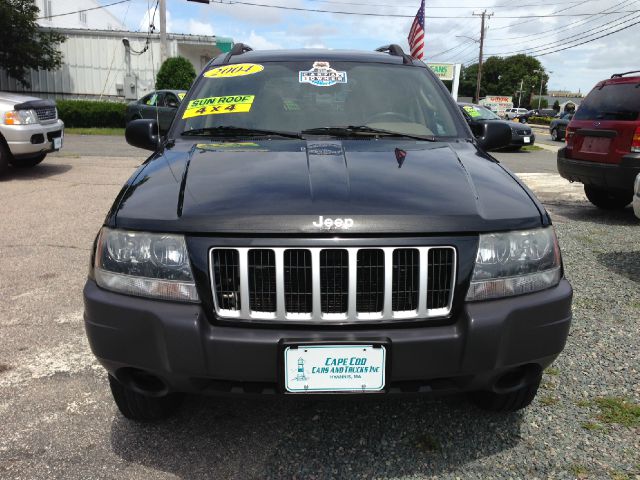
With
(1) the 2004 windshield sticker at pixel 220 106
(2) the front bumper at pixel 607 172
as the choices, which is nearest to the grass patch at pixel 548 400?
(1) the 2004 windshield sticker at pixel 220 106

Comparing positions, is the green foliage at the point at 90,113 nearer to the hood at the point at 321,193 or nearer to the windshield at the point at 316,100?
the windshield at the point at 316,100

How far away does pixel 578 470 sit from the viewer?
218cm

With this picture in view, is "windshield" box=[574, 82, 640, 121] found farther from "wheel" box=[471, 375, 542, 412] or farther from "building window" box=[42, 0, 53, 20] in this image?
"building window" box=[42, 0, 53, 20]

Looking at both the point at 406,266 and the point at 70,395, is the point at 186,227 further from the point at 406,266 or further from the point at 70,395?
the point at 70,395

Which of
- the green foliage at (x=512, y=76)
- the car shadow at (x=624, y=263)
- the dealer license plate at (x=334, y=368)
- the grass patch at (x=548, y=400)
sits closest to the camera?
the dealer license plate at (x=334, y=368)

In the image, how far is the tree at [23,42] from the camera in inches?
920

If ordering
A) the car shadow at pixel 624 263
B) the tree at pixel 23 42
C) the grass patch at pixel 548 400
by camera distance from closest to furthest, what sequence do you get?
the grass patch at pixel 548 400 → the car shadow at pixel 624 263 → the tree at pixel 23 42

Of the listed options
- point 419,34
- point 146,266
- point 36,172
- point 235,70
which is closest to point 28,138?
point 36,172

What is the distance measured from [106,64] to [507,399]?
29.4 meters

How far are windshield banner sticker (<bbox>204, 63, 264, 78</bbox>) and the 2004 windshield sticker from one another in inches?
9.2

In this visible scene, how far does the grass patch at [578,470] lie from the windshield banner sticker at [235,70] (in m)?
2.61

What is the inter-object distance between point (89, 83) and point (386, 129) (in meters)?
28.8

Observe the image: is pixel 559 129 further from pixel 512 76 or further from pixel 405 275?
pixel 512 76

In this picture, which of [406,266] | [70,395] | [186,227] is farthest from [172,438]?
[406,266]
